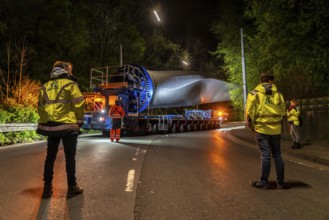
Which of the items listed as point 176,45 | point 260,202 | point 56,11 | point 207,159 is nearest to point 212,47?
point 176,45

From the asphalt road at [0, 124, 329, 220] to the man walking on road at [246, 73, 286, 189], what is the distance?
348 mm

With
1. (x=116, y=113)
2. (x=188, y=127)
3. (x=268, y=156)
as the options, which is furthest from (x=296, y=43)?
(x=188, y=127)

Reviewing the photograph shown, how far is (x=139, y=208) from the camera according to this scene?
4828mm

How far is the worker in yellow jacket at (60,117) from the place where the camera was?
17.3 feet

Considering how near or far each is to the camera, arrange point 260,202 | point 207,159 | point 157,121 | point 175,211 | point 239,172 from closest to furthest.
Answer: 1. point 175,211
2. point 260,202
3. point 239,172
4. point 207,159
5. point 157,121

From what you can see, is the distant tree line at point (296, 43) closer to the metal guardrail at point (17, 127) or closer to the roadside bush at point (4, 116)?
the metal guardrail at point (17, 127)

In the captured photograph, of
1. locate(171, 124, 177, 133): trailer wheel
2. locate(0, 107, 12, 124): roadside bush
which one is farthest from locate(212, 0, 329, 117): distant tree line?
locate(0, 107, 12, 124): roadside bush

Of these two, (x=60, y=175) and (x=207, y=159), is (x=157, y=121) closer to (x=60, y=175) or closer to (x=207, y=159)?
(x=207, y=159)

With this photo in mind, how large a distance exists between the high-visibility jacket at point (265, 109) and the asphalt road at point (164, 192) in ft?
3.47

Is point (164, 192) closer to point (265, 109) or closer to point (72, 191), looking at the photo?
point (72, 191)

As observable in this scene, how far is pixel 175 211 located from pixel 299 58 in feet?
38.1

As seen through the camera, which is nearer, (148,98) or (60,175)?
(60,175)

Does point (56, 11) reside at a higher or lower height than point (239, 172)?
higher

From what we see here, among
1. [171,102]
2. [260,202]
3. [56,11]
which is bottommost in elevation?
[260,202]
